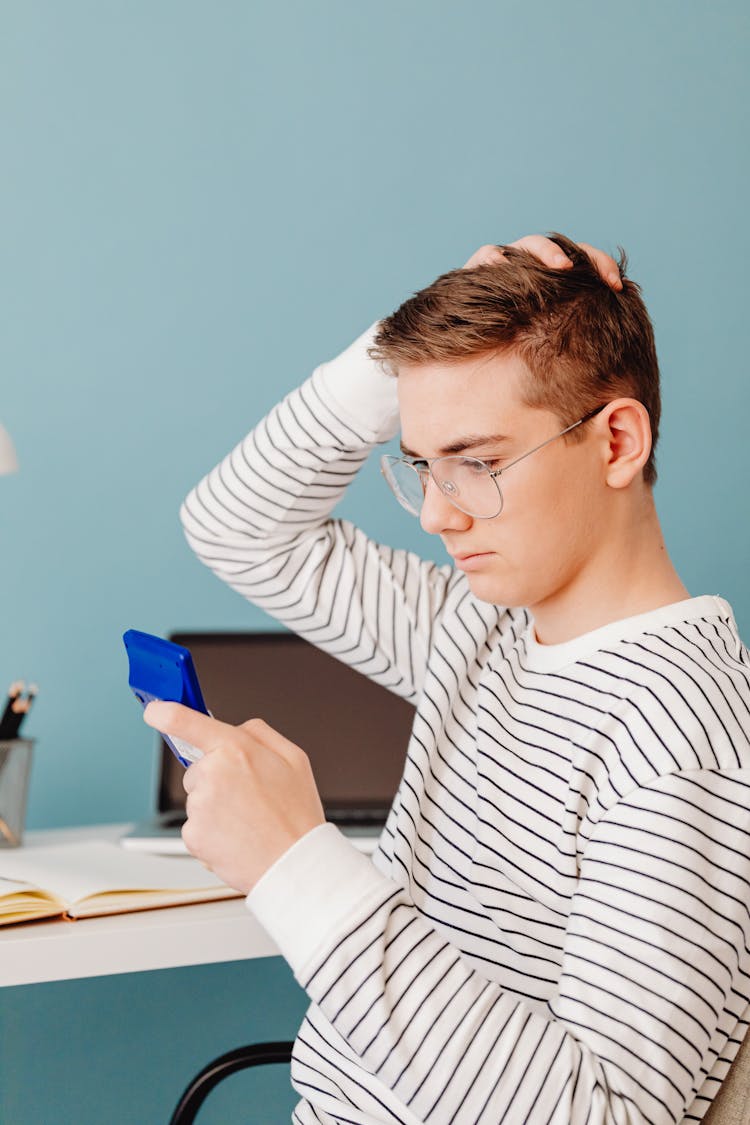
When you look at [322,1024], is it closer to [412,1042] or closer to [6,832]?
[412,1042]

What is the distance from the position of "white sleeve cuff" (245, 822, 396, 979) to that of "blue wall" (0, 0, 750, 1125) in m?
1.08

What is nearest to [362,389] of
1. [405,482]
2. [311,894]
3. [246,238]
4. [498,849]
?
[405,482]

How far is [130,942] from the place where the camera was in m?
1.02

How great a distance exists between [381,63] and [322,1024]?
55.3 inches

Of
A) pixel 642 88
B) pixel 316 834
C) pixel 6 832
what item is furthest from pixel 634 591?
pixel 642 88

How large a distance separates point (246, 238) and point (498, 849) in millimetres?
1131

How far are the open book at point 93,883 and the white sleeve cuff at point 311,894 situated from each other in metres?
0.39

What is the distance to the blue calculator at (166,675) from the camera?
764mm

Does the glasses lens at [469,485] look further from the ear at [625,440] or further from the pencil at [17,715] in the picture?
the pencil at [17,715]

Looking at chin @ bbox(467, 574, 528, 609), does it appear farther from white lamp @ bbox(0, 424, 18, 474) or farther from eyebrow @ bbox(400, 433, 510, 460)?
white lamp @ bbox(0, 424, 18, 474)

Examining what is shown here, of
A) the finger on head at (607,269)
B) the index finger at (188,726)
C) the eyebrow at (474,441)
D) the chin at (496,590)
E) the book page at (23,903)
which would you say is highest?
the finger on head at (607,269)

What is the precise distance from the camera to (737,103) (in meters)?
1.95

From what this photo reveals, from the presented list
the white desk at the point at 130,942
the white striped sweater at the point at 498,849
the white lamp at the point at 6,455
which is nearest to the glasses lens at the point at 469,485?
the white striped sweater at the point at 498,849

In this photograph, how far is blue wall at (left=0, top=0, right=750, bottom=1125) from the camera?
171 cm
